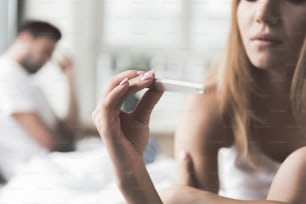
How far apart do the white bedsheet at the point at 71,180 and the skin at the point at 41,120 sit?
0.02 meters

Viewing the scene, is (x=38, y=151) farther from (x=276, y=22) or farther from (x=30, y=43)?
(x=276, y=22)

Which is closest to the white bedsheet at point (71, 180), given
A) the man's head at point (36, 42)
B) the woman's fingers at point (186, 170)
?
the woman's fingers at point (186, 170)

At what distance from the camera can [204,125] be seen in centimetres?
57

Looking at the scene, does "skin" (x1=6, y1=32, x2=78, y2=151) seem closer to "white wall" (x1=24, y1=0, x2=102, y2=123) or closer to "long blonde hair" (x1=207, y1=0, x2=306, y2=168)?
"white wall" (x1=24, y1=0, x2=102, y2=123)

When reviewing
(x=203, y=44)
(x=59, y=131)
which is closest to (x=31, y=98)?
(x=59, y=131)

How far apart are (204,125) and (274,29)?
0.45 ft

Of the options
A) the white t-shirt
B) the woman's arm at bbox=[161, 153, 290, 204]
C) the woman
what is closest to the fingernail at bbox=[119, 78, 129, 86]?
the woman

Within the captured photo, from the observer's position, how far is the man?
60 centimetres

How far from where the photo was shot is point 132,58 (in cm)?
59

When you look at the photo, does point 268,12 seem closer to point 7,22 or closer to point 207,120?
point 207,120

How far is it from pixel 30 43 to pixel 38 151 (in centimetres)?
13

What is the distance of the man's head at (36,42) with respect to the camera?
22.8 inches

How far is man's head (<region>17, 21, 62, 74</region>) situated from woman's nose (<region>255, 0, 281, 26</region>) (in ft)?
0.79

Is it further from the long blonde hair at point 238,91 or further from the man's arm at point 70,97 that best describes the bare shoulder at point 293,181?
the man's arm at point 70,97
